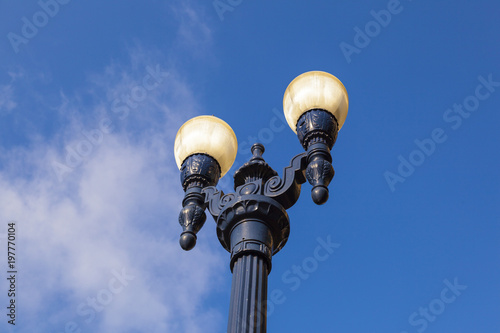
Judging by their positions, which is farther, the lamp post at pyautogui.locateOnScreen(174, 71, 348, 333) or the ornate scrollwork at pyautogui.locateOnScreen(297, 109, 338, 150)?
the ornate scrollwork at pyautogui.locateOnScreen(297, 109, 338, 150)

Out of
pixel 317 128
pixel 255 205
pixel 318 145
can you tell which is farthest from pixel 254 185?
pixel 317 128

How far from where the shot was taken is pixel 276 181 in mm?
4883

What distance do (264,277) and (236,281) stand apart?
197 mm

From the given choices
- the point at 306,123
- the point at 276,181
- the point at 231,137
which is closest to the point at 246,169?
the point at 276,181

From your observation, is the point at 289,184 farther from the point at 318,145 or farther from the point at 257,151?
the point at 257,151

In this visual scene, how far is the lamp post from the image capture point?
4.25 metres

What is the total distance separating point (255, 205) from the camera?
4668 millimetres

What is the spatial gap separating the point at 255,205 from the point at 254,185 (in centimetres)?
25

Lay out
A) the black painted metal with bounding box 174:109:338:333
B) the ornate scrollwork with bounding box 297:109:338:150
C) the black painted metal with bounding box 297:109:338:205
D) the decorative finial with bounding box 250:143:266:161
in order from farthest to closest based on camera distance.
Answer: the decorative finial with bounding box 250:143:266:161 → the ornate scrollwork with bounding box 297:109:338:150 → the black painted metal with bounding box 297:109:338:205 → the black painted metal with bounding box 174:109:338:333

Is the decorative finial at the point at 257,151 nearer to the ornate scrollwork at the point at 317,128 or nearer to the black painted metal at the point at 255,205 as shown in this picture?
the black painted metal at the point at 255,205

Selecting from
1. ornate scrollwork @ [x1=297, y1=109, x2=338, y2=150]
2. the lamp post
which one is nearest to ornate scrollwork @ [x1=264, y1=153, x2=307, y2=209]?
the lamp post

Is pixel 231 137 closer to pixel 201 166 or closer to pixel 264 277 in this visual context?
pixel 201 166

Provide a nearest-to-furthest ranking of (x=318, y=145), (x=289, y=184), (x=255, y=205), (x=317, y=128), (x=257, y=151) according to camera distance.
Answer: (x=255, y=205) < (x=289, y=184) < (x=318, y=145) < (x=317, y=128) < (x=257, y=151)

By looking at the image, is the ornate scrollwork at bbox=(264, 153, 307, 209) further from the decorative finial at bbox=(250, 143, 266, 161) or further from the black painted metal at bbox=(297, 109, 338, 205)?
the decorative finial at bbox=(250, 143, 266, 161)
